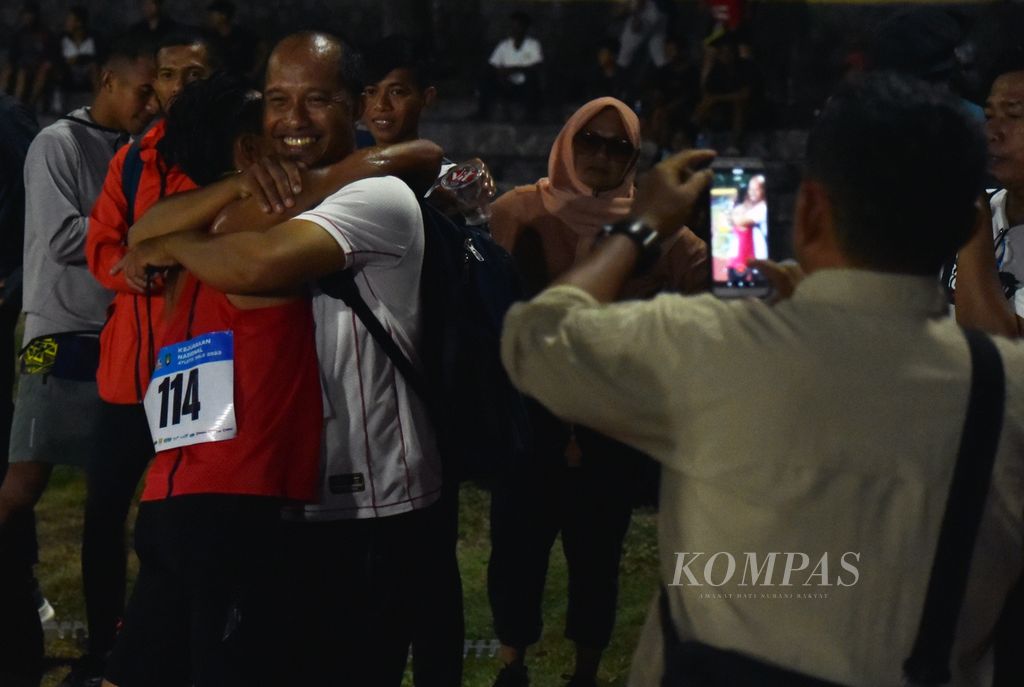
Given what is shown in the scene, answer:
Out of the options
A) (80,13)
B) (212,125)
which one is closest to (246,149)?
(212,125)

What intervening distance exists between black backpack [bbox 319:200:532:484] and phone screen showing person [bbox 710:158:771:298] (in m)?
0.55

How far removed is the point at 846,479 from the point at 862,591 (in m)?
0.15

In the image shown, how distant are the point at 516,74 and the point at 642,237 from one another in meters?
17.0

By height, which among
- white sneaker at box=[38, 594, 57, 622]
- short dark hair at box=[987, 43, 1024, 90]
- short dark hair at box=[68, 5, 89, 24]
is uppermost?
short dark hair at box=[68, 5, 89, 24]

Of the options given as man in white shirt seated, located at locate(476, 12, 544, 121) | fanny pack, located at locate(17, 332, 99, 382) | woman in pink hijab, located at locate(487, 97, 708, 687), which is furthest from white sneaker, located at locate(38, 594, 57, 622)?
man in white shirt seated, located at locate(476, 12, 544, 121)

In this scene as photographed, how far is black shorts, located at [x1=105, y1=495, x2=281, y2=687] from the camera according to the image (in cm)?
303

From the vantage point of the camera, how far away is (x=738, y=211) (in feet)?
11.8

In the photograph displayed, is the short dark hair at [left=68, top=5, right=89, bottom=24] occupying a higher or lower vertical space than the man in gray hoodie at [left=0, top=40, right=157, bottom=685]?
higher

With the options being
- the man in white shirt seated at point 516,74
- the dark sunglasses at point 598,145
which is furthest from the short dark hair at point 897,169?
the man in white shirt seated at point 516,74

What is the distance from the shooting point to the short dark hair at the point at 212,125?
3516 mm

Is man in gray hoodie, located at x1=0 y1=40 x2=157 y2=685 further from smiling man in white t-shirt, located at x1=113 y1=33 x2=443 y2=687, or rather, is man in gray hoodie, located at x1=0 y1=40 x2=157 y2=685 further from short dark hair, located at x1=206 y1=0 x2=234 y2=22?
short dark hair, located at x1=206 y1=0 x2=234 y2=22

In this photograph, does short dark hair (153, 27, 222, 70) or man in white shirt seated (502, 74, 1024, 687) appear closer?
man in white shirt seated (502, 74, 1024, 687)

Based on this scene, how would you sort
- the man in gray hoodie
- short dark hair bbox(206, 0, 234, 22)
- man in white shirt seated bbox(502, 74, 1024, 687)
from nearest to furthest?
man in white shirt seated bbox(502, 74, 1024, 687) → the man in gray hoodie → short dark hair bbox(206, 0, 234, 22)

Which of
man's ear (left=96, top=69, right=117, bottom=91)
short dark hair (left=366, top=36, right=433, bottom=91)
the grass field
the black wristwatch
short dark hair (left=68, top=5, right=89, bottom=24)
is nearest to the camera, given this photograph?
the black wristwatch
